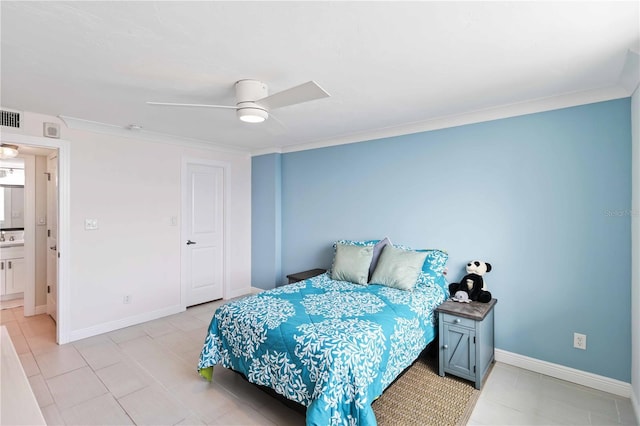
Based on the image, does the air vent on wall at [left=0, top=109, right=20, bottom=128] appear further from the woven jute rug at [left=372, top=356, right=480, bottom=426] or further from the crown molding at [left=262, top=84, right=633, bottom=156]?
the woven jute rug at [left=372, top=356, right=480, bottom=426]

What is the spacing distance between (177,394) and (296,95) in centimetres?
236

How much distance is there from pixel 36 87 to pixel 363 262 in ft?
10.3

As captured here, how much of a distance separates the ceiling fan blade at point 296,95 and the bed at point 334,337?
1.48 meters

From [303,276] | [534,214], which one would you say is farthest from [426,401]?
[303,276]

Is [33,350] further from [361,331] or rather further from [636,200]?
[636,200]

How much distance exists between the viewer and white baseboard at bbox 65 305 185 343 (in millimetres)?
3391

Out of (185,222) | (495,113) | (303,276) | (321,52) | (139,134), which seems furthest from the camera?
(185,222)

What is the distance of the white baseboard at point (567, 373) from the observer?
2383 millimetres

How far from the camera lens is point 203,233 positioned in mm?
4594

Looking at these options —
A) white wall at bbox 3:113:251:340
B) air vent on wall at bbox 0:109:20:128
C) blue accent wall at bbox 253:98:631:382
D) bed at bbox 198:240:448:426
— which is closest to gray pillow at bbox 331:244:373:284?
bed at bbox 198:240:448:426

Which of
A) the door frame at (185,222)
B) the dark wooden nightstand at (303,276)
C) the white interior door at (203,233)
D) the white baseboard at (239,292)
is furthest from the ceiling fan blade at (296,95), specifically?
the white baseboard at (239,292)

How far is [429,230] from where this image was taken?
3.37 meters

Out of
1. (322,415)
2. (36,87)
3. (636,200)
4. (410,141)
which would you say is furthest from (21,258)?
(636,200)

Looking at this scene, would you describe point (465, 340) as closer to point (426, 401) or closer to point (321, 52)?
point (426, 401)
